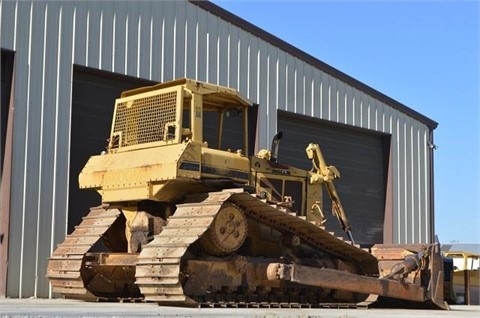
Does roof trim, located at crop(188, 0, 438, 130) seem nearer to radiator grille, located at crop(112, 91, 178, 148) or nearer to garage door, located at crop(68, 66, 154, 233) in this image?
garage door, located at crop(68, 66, 154, 233)

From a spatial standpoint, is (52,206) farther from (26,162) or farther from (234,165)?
(234,165)

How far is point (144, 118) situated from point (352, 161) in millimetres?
13042

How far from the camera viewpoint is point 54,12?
19.2 metres

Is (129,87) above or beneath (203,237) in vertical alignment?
above

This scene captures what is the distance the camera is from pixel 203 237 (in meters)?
14.1

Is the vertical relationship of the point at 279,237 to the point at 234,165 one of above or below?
below

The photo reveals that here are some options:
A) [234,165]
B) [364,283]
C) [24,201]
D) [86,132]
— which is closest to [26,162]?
[24,201]

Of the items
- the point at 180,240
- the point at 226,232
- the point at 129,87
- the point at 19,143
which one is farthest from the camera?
the point at 129,87

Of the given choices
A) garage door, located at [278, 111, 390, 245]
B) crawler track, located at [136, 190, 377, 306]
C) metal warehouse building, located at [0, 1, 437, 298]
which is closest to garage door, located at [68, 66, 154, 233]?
metal warehouse building, located at [0, 1, 437, 298]

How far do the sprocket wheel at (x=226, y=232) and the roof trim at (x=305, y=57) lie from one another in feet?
29.3

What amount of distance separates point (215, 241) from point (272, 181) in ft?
9.35

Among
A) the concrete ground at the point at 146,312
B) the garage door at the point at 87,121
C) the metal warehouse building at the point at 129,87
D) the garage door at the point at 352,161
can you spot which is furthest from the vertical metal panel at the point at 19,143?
the garage door at the point at 352,161

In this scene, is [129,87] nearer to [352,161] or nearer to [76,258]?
[76,258]

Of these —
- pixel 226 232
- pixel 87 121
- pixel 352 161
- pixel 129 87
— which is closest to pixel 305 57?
pixel 352 161
